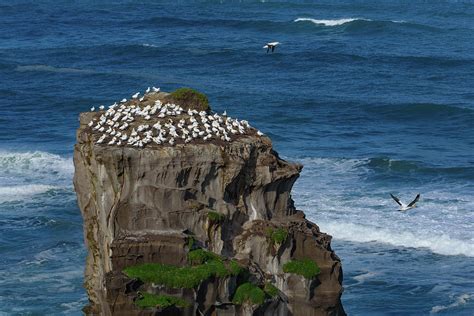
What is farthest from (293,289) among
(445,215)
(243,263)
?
(445,215)

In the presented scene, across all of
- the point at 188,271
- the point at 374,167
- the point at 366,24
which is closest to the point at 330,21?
the point at 366,24

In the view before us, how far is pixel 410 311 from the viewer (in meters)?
50.1

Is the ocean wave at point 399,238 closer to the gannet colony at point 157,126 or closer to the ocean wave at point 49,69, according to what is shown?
the gannet colony at point 157,126

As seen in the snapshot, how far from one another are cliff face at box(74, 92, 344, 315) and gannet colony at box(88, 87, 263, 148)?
0.38m

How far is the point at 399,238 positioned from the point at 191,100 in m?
26.4

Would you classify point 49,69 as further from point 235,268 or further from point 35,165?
point 235,268

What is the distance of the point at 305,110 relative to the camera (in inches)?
3551

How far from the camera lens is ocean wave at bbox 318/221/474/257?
59.1 metres

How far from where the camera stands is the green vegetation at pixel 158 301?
30219 millimetres

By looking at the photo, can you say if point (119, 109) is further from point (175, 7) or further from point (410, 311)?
point (175, 7)

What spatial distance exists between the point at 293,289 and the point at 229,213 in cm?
247

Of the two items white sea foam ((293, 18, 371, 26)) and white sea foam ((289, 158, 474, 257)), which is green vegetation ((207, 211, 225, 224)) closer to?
white sea foam ((289, 158, 474, 257))

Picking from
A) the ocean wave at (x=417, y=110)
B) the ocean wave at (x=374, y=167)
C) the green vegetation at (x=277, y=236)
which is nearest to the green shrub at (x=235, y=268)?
the green vegetation at (x=277, y=236)

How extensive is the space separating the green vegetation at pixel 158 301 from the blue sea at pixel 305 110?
1882 cm
